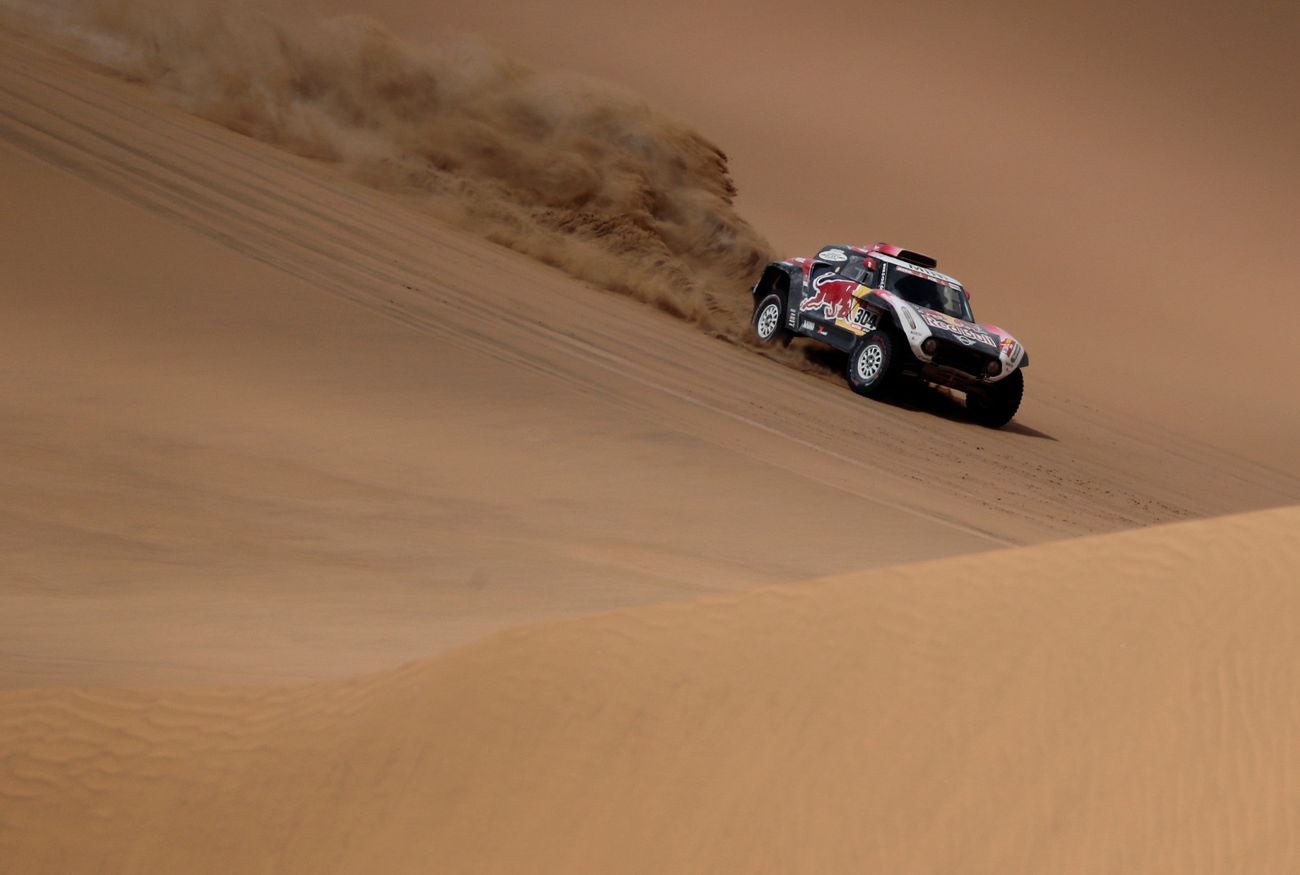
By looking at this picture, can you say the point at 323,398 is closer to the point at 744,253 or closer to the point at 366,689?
the point at 366,689

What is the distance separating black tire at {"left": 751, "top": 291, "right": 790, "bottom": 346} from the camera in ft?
53.7

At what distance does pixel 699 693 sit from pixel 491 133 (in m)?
17.8

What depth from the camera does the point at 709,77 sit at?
40812 mm

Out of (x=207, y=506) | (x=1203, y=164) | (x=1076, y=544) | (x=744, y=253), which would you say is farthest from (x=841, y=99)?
(x=1076, y=544)

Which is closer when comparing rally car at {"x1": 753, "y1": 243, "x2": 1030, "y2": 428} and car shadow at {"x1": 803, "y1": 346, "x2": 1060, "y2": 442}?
rally car at {"x1": 753, "y1": 243, "x2": 1030, "y2": 428}

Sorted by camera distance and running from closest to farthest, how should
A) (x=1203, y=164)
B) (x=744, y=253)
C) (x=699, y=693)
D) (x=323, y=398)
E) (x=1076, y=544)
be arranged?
(x=699, y=693) → (x=1076, y=544) → (x=323, y=398) → (x=744, y=253) → (x=1203, y=164)

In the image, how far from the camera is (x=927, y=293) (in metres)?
15.5

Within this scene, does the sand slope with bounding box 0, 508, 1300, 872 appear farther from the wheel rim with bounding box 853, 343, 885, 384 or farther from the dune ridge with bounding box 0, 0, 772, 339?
the dune ridge with bounding box 0, 0, 772, 339

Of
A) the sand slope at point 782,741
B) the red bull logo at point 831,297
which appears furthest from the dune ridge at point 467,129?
the sand slope at point 782,741

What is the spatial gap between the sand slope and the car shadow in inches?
439

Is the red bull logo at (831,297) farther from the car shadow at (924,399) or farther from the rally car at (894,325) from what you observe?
the car shadow at (924,399)

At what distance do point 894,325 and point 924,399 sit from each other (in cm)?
208

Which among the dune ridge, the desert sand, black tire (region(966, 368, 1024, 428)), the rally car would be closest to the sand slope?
the desert sand

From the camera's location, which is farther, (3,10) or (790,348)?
(3,10)
